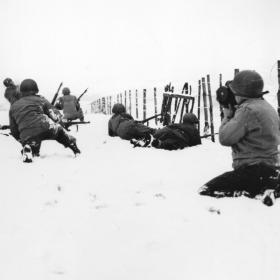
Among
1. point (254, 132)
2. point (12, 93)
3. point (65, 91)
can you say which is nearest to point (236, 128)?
point (254, 132)

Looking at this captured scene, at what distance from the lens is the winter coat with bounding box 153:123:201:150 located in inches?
358

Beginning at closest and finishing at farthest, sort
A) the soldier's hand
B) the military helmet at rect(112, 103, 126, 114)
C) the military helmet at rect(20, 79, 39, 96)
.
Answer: the soldier's hand, the military helmet at rect(20, 79, 39, 96), the military helmet at rect(112, 103, 126, 114)

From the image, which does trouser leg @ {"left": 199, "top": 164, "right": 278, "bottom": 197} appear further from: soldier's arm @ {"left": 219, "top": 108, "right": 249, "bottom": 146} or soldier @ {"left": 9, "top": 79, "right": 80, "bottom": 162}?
soldier @ {"left": 9, "top": 79, "right": 80, "bottom": 162}

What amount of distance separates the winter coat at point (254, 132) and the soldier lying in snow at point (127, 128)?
530 cm

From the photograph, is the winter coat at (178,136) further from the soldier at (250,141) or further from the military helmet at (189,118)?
the soldier at (250,141)

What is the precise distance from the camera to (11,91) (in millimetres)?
11992

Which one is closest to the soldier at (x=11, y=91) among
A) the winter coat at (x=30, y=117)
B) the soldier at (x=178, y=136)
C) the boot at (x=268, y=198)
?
the winter coat at (x=30, y=117)

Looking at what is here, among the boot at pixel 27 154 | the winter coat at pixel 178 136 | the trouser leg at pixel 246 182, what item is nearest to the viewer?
the trouser leg at pixel 246 182

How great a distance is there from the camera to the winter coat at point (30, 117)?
7.51m

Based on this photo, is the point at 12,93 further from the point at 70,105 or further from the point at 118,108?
the point at 118,108

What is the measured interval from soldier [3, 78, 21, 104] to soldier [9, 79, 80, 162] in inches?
173

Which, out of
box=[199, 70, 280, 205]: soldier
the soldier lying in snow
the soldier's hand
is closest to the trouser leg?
box=[199, 70, 280, 205]: soldier

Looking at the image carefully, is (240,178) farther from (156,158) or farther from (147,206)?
(156,158)

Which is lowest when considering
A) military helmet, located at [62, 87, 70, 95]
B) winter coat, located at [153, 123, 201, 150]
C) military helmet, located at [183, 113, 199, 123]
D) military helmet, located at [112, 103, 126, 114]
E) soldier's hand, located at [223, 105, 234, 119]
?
winter coat, located at [153, 123, 201, 150]
